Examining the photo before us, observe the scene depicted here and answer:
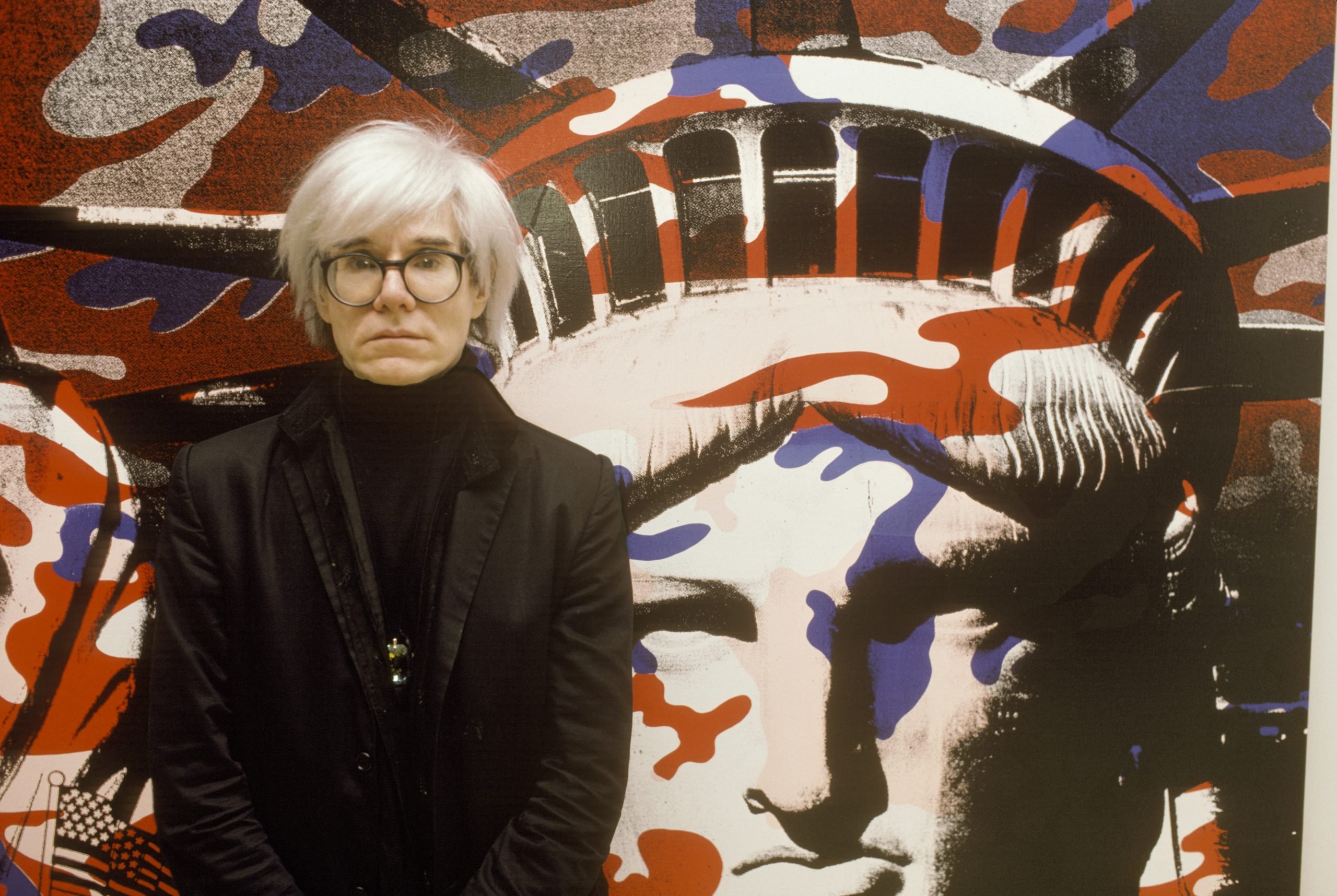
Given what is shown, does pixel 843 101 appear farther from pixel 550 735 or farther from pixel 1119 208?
pixel 550 735

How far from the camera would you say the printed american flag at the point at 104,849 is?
1.55 meters

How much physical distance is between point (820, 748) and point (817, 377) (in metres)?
0.85

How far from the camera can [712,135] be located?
1566 millimetres

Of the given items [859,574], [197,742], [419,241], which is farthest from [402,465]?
[859,574]

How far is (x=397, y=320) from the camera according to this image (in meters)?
1.14

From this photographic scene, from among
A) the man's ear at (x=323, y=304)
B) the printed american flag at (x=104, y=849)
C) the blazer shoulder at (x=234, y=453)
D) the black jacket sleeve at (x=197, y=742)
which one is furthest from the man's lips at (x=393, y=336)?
the printed american flag at (x=104, y=849)

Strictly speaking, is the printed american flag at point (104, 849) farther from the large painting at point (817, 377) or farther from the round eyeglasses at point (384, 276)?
the round eyeglasses at point (384, 276)

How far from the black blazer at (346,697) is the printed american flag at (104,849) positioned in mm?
633

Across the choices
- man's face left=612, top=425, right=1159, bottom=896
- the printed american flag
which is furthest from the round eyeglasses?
the printed american flag

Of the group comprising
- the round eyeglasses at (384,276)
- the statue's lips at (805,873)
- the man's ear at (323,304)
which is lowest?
the statue's lips at (805,873)

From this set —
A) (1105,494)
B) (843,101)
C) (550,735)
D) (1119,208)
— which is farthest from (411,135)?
(1105,494)

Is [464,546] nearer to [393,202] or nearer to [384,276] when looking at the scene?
[384,276]

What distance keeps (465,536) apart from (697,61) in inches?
45.6

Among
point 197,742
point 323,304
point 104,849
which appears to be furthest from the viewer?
point 104,849
